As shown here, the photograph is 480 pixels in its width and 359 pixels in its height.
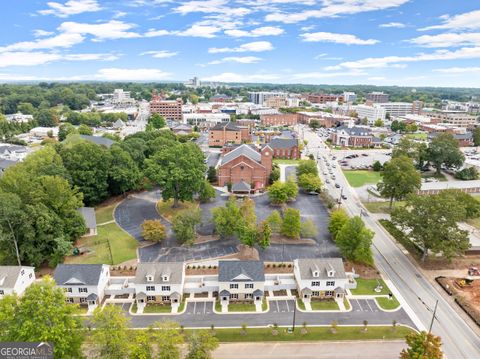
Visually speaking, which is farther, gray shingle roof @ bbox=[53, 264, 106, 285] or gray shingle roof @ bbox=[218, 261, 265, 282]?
gray shingle roof @ bbox=[218, 261, 265, 282]

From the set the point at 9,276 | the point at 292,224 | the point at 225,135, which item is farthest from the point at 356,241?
the point at 225,135

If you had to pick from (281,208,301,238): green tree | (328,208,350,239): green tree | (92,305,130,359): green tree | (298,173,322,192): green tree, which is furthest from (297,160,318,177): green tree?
(92,305,130,359): green tree

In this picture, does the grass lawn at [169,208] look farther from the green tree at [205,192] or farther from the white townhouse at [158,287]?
the white townhouse at [158,287]

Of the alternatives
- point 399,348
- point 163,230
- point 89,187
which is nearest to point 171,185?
point 163,230

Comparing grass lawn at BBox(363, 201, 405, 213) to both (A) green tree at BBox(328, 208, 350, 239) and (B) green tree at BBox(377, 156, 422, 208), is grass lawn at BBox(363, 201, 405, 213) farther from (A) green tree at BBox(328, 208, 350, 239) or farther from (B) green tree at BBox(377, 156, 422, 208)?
(A) green tree at BBox(328, 208, 350, 239)

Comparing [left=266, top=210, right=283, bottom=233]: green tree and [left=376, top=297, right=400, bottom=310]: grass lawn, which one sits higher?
[left=266, top=210, right=283, bottom=233]: green tree

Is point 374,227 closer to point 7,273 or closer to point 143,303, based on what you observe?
point 143,303
